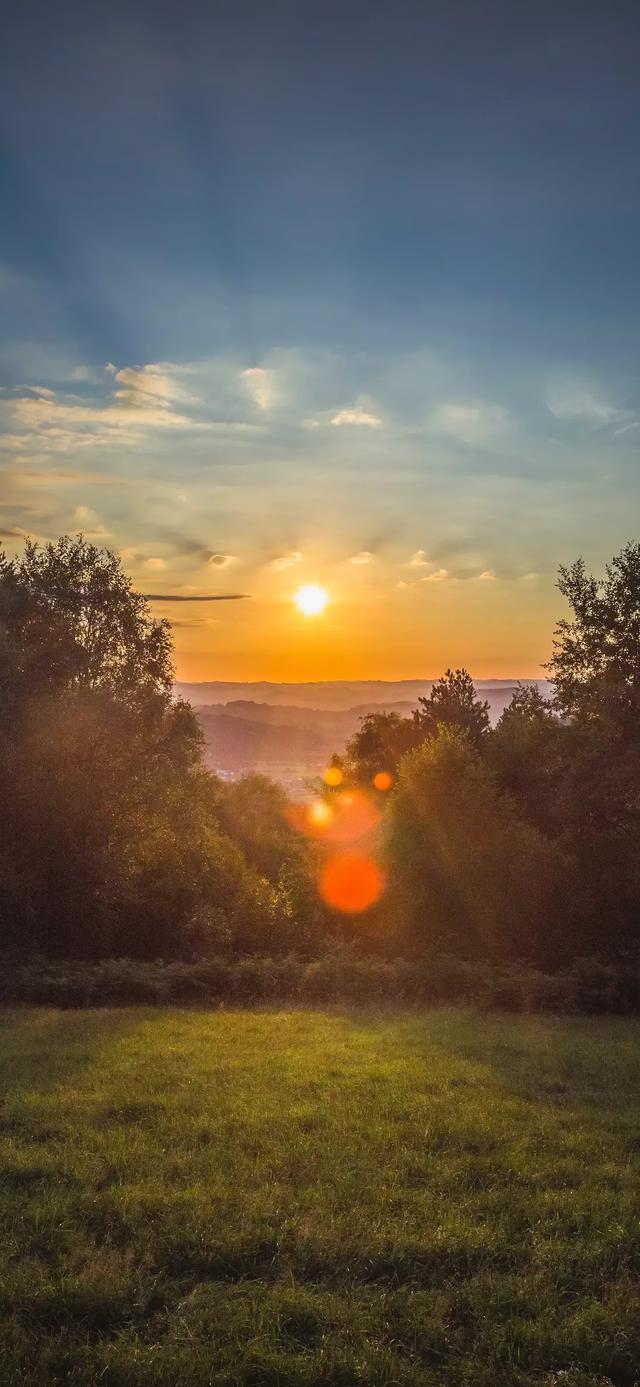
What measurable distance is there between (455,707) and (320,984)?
100 ft

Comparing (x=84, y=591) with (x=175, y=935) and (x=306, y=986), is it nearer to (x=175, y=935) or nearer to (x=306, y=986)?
(x=175, y=935)

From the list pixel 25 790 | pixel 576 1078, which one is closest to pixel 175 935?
pixel 25 790

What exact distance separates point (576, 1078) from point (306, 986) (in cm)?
1143

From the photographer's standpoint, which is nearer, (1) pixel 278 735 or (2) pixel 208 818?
(2) pixel 208 818

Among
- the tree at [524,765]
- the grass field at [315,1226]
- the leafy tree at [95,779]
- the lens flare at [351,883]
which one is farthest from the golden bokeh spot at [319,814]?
the grass field at [315,1226]

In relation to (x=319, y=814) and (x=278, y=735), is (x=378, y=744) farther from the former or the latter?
(x=278, y=735)

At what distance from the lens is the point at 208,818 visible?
123ft

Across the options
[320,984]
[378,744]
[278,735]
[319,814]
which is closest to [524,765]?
[320,984]

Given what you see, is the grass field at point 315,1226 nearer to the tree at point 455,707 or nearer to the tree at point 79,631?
the tree at point 79,631

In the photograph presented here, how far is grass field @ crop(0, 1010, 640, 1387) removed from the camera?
241 inches

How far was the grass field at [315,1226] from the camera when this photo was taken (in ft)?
20.1

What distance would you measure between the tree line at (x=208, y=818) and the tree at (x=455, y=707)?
12638mm

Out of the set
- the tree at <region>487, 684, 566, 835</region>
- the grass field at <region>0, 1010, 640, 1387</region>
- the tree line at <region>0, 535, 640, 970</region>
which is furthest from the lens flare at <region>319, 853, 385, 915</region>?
the grass field at <region>0, 1010, 640, 1387</region>

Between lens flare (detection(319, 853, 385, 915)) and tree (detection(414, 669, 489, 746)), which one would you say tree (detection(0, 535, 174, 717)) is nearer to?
lens flare (detection(319, 853, 385, 915))
